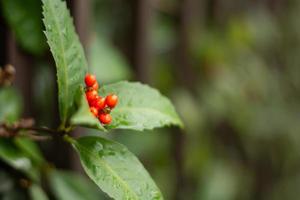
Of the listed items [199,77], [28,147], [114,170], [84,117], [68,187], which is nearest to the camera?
[84,117]

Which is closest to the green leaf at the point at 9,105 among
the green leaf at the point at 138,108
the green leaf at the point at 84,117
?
the green leaf at the point at 138,108

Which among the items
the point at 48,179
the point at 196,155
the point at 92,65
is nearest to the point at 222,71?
the point at 196,155

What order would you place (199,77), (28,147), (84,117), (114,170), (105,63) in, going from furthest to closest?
(199,77), (105,63), (28,147), (114,170), (84,117)

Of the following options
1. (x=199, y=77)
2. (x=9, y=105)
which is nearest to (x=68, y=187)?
(x=9, y=105)

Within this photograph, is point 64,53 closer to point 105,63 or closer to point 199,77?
point 105,63

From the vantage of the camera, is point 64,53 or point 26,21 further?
point 26,21

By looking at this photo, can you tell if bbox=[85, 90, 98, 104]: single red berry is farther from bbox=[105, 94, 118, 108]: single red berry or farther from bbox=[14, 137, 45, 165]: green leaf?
bbox=[14, 137, 45, 165]: green leaf
